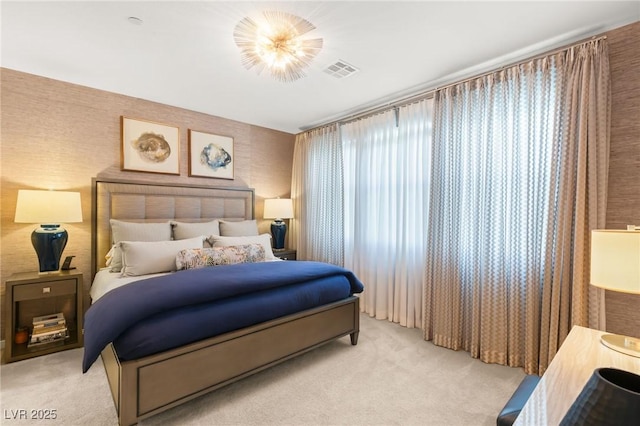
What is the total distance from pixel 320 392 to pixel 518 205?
218 centimetres

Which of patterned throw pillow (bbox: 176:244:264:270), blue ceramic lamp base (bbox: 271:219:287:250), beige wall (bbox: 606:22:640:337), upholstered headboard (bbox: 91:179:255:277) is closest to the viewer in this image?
beige wall (bbox: 606:22:640:337)

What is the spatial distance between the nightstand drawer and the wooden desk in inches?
135

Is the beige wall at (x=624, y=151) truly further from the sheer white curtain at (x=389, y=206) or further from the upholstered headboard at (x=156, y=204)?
the upholstered headboard at (x=156, y=204)

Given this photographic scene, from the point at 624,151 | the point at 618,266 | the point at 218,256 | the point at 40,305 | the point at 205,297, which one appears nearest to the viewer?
the point at 618,266

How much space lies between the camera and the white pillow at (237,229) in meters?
3.75

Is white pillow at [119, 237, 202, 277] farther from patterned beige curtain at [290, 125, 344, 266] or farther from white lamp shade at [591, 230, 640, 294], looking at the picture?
white lamp shade at [591, 230, 640, 294]

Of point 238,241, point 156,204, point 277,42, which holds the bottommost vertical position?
point 238,241

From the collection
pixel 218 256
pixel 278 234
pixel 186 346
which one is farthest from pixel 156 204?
pixel 186 346

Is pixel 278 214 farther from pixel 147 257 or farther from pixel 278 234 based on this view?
pixel 147 257

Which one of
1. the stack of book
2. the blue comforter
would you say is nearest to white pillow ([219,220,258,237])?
the blue comforter

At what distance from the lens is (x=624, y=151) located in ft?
6.74

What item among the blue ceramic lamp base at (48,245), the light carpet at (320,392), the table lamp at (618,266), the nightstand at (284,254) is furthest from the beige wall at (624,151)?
the blue ceramic lamp base at (48,245)

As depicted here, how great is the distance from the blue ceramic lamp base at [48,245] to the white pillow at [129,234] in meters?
0.40

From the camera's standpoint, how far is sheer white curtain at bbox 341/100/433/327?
128 inches
